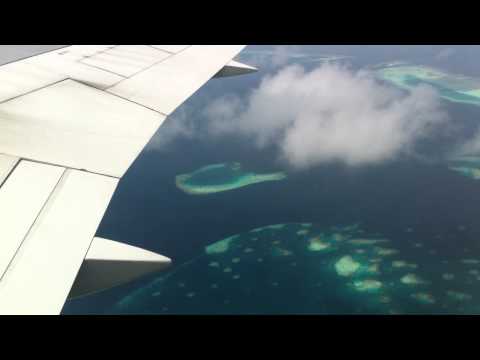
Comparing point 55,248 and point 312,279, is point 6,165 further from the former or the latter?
point 312,279

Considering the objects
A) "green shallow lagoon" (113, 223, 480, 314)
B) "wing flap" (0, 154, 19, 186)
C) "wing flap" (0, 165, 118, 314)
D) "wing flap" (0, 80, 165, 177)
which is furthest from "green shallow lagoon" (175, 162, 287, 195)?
"wing flap" (0, 165, 118, 314)

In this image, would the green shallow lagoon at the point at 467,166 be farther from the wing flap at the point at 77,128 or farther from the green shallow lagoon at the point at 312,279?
the wing flap at the point at 77,128

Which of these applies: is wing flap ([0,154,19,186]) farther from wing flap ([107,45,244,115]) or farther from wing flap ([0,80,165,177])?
A: wing flap ([107,45,244,115])

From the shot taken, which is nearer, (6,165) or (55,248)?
(55,248)

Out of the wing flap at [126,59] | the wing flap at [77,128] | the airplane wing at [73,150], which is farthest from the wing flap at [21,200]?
the wing flap at [126,59]

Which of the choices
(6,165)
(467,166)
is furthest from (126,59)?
(467,166)
